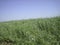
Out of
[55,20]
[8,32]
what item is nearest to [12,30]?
[8,32]

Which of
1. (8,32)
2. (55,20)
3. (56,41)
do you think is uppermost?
(55,20)

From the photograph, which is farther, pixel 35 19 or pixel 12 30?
pixel 35 19

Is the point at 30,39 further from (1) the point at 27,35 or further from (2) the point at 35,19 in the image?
(2) the point at 35,19

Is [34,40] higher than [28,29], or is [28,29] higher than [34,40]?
[28,29]

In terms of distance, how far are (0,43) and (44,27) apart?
2.11m

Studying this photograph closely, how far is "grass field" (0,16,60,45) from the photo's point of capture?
4602 mm

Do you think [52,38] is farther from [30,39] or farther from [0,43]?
[0,43]

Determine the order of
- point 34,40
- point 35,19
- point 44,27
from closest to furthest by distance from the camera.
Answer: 1. point 34,40
2. point 44,27
3. point 35,19

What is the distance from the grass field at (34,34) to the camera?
4602mm

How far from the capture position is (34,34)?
198 inches

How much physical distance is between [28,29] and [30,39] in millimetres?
722

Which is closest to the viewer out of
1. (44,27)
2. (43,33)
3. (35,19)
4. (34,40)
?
(34,40)

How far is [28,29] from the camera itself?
533 centimetres

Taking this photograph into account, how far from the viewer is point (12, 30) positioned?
532 cm
